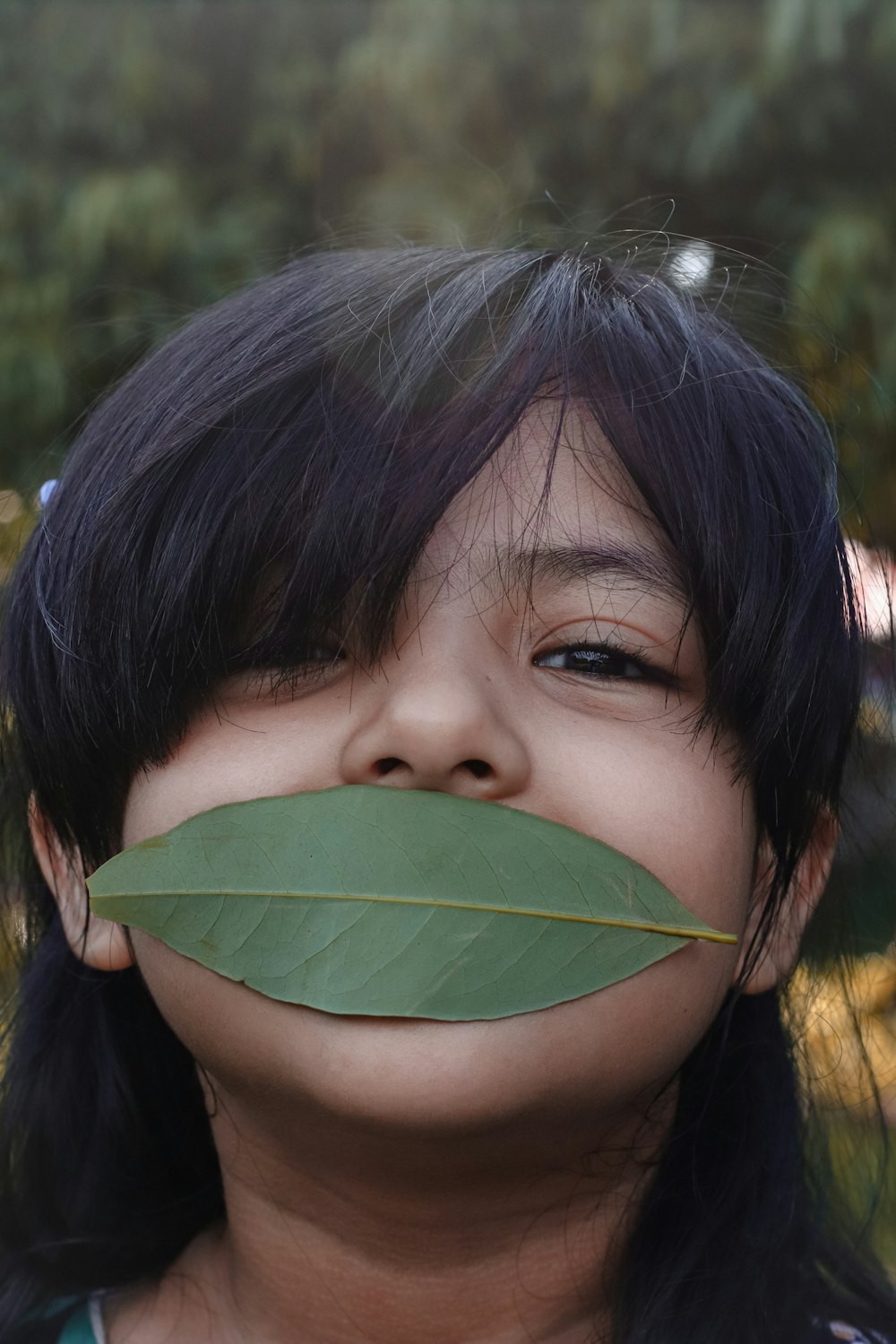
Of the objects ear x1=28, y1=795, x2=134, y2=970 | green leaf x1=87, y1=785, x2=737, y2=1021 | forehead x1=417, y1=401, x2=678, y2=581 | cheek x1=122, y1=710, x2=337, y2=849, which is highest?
forehead x1=417, y1=401, x2=678, y2=581

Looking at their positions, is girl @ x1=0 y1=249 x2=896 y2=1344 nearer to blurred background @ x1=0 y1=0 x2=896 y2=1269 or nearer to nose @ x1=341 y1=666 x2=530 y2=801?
nose @ x1=341 y1=666 x2=530 y2=801

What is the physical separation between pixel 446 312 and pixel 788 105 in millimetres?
1825

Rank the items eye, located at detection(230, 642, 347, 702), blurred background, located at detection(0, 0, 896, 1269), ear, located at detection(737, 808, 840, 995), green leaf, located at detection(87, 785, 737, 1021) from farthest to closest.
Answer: blurred background, located at detection(0, 0, 896, 1269), ear, located at detection(737, 808, 840, 995), eye, located at detection(230, 642, 347, 702), green leaf, located at detection(87, 785, 737, 1021)

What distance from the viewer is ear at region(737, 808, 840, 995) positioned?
43.4 inches

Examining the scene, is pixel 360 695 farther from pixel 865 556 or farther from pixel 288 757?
pixel 865 556

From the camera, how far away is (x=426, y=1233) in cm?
102

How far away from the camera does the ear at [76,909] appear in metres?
1.12

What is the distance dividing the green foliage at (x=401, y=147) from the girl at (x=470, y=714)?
122 centimetres

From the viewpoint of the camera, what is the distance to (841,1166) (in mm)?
1572

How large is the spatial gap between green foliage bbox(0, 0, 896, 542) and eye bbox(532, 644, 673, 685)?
1.41 m

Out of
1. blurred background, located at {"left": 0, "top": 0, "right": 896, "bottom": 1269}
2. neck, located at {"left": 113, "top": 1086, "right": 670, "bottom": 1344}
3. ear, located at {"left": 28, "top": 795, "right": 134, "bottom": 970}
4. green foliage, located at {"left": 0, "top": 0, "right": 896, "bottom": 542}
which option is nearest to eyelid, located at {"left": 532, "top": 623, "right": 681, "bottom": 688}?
neck, located at {"left": 113, "top": 1086, "right": 670, "bottom": 1344}

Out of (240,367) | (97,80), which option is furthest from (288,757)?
(97,80)

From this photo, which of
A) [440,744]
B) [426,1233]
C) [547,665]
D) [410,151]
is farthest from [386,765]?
[410,151]

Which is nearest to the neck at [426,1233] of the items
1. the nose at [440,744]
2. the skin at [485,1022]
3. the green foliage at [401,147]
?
the skin at [485,1022]
